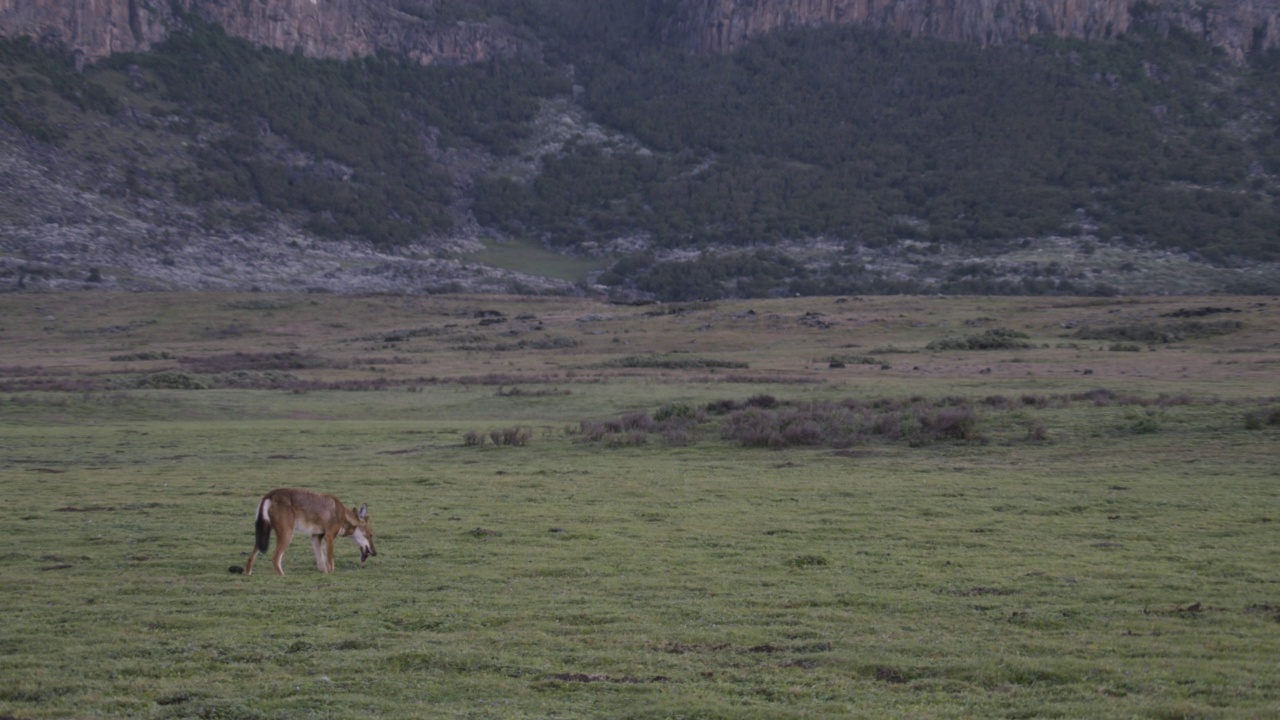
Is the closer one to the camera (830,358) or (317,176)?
(830,358)

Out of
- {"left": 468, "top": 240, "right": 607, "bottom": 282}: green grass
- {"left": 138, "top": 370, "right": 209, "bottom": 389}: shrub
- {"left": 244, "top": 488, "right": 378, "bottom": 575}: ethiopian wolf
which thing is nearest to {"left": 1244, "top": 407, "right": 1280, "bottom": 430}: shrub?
{"left": 244, "top": 488, "right": 378, "bottom": 575}: ethiopian wolf

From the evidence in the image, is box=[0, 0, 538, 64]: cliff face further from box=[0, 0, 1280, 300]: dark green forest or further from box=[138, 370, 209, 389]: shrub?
box=[138, 370, 209, 389]: shrub

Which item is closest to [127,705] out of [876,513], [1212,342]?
[876,513]

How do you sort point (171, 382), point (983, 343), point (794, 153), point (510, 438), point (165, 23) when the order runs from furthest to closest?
point (794, 153) < point (165, 23) < point (983, 343) < point (171, 382) < point (510, 438)

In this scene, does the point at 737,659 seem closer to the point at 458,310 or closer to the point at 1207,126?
the point at 458,310

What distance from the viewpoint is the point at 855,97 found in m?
191

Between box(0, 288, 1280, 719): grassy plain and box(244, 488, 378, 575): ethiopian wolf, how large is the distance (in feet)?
1.38

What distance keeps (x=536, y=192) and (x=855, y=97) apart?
57042mm

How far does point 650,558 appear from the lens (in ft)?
53.2

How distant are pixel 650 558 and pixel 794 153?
176 metres

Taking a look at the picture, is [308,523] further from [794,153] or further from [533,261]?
[794,153]

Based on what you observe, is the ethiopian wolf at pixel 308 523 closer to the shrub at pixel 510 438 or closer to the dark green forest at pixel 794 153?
the shrub at pixel 510 438

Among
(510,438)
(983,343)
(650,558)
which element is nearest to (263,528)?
(650,558)

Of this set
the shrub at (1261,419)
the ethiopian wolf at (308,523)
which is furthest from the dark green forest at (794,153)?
the ethiopian wolf at (308,523)
